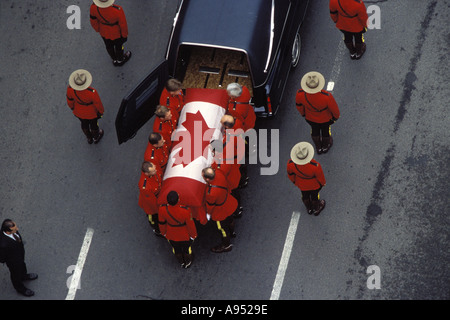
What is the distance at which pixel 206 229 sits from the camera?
14219 mm

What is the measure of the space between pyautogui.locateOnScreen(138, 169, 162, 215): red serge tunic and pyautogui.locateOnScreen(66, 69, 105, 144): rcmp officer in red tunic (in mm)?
1788

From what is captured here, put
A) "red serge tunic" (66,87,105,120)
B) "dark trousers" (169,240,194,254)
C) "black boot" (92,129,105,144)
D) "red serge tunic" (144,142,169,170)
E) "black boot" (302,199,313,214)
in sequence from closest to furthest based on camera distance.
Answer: "dark trousers" (169,240,194,254) → "red serge tunic" (144,142,169,170) → "black boot" (302,199,313,214) → "red serge tunic" (66,87,105,120) → "black boot" (92,129,105,144)

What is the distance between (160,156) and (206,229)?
1.58 metres

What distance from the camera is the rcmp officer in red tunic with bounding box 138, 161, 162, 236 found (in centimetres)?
1286

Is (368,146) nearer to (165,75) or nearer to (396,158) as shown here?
(396,158)

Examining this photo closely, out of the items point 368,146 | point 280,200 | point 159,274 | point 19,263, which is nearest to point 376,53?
point 368,146

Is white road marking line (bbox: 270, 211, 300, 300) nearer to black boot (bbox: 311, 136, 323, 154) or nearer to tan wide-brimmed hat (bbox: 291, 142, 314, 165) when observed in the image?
black boot (bbox: 311, 136, 323, 154)

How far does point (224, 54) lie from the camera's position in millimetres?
14562

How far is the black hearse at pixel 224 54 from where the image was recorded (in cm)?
1367

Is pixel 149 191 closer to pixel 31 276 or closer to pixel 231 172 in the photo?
pixel 231 172

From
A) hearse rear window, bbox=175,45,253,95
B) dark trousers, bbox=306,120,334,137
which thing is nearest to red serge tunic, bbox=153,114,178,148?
hearse rear window, bbox=175,45,253,95

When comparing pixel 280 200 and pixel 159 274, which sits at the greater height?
pixel 280 200

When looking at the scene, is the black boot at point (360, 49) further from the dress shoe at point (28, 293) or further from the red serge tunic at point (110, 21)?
the dress shoe at point (28, 293)

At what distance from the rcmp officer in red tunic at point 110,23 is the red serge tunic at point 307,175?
4.11 meters
